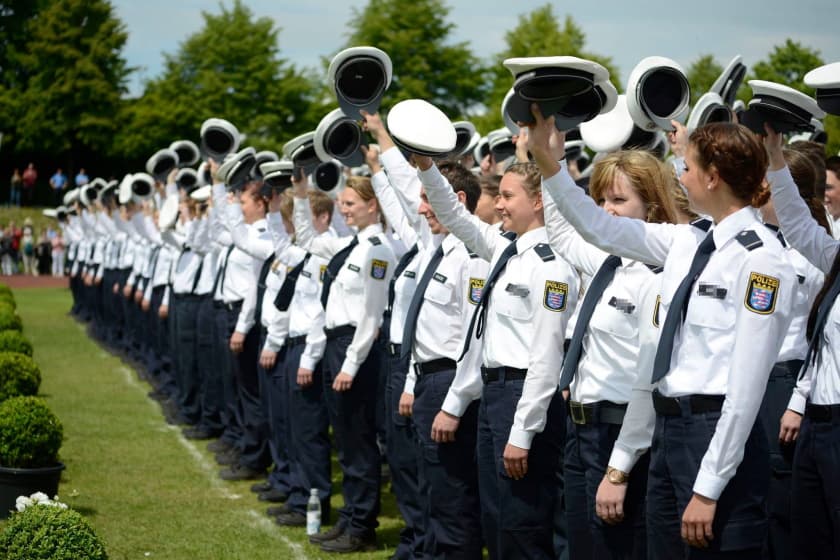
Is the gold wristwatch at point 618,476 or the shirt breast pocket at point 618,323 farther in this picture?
the shirt breast pocket at point 618,323

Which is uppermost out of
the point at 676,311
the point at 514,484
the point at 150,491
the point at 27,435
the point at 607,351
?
the point at 676,311

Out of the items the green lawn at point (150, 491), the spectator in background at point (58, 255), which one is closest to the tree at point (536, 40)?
the spectator in background at point (58, 255)

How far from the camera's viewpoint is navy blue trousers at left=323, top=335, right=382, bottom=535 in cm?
Result: 855

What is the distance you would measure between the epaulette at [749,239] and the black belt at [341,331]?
15.4 feet

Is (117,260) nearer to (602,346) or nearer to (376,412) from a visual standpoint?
(376,412)

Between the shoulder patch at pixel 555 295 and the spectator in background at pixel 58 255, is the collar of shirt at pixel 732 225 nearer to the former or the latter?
the shoulder patch at pixel 555 295

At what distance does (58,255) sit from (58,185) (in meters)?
11.0

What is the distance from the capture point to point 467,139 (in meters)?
10.8

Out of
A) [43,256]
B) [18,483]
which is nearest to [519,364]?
[18,483]

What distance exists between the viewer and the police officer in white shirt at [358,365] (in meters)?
8.40

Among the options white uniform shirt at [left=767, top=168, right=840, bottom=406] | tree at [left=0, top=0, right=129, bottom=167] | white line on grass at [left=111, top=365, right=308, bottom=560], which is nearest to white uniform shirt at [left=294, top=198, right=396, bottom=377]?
white line on grass at [left=111, top=365, right=308, bottom=560]

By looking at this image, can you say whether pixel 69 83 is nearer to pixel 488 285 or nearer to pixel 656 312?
pixel 488 285

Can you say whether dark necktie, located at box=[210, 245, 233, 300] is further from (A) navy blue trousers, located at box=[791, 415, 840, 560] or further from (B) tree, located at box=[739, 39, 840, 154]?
(B) tree, located at box=[739, 39, 840, 154]

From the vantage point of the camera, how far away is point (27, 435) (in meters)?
8.91
